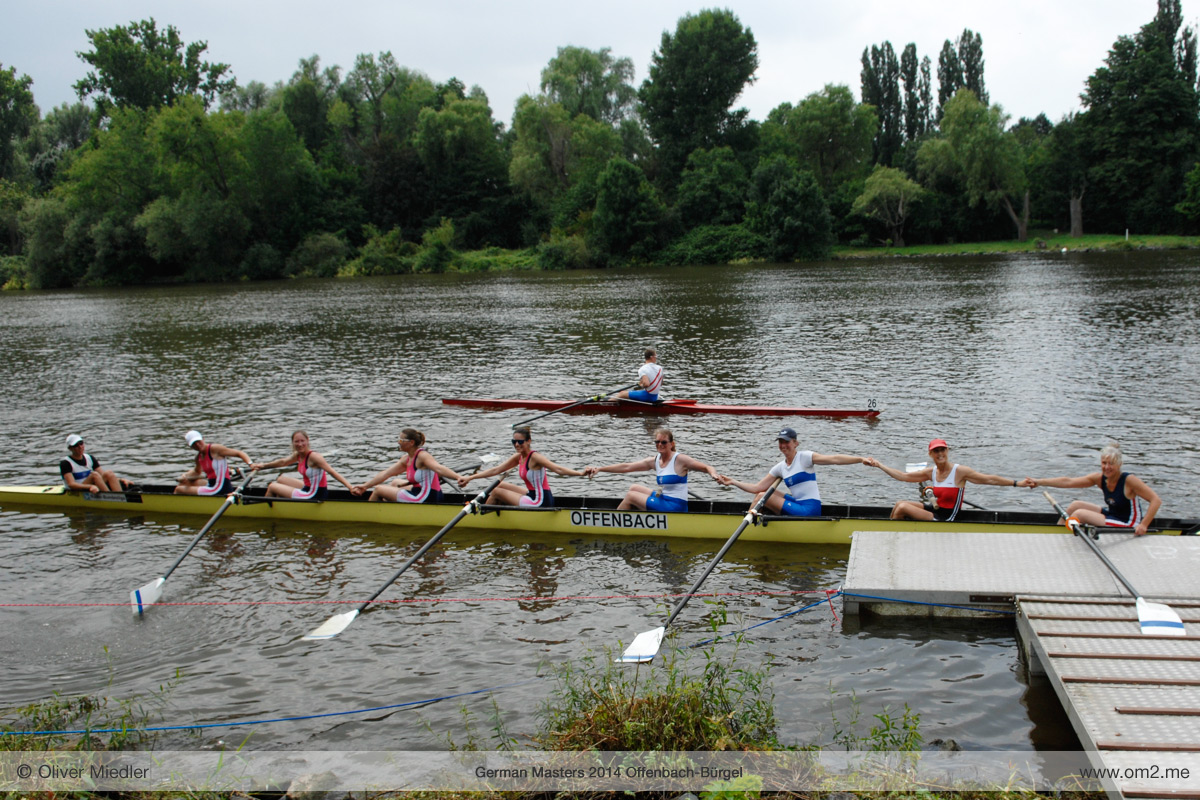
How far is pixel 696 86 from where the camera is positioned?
302 ft

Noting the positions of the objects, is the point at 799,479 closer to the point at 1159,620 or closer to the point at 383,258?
the point at 1159,620

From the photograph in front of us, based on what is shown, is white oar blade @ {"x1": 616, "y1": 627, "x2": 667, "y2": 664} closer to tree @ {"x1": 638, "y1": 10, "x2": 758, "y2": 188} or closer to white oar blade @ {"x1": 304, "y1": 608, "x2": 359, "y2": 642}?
white oar blade @ {"x1": 304, "y1": 608, "x2": 359, "y2": 642}

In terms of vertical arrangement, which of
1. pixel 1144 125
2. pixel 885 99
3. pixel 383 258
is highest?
pixel 885 99

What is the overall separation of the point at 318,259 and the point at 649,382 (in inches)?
2728

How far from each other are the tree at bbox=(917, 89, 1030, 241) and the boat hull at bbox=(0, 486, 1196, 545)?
69.6 meters

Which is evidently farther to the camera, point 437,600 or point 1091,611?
point 437,600

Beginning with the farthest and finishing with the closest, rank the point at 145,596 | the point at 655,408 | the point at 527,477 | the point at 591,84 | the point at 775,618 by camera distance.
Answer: the point at 591,84 < the point at 655,408 < the point at 527,477 < the point at 145,596 < the point at 775,618

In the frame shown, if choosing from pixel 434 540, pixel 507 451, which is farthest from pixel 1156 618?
pixel 507 451

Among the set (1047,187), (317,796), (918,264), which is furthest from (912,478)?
(1047,187)

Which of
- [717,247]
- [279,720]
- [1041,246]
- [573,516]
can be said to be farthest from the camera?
[717,247]

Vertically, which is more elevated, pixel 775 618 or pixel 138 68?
pixel 138 68

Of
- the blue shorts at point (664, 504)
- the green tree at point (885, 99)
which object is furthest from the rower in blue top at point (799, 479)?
the green tree at point (885, 99)

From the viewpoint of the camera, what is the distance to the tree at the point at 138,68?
96.2 meters

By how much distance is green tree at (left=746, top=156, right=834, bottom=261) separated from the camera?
72812mm
